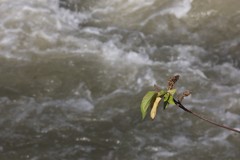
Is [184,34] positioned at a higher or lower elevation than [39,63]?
higher

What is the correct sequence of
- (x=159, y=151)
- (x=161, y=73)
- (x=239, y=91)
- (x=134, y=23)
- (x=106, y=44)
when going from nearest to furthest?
1. (x=159, y=151)
2. (x=239, y=91)
3. (x=161, y=73)
4. (x=106, y=44)
5. (x=134, y=23)

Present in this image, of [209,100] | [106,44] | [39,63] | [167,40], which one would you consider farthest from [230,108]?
[39,63]

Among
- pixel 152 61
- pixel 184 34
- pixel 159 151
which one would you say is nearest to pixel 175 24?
pixel 184 34

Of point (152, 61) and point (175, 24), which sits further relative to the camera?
point (175, 24)

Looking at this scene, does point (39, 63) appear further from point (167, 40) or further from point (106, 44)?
point (167, 40)

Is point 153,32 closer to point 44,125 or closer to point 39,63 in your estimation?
point 39,63

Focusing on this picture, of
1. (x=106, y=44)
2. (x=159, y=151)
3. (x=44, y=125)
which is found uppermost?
(x=106, y=44)

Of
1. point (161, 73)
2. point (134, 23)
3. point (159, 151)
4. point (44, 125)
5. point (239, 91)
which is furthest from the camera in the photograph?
point (134, 23)
